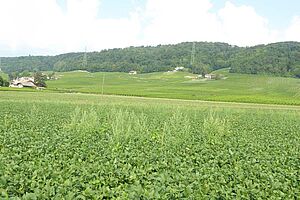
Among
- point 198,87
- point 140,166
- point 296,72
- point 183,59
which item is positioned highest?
point 183,59

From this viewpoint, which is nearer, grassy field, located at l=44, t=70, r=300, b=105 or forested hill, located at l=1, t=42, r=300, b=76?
grassy field, located at l=44, t=70, r=300, b=105

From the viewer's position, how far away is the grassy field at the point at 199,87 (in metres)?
73.2

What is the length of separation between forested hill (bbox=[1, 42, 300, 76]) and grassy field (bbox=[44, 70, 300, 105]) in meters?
10.0

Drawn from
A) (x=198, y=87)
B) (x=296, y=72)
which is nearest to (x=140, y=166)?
(x=198, y=87)

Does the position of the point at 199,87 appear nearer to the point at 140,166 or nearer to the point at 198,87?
the point at 198,87

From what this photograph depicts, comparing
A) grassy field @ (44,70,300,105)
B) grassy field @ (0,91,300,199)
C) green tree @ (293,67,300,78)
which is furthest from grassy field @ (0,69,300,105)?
grassy field @ (0,91,300,199)

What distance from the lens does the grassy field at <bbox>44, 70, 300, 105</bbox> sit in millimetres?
73250

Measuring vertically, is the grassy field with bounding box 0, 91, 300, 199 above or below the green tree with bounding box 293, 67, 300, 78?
below

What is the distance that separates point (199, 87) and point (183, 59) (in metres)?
60.8

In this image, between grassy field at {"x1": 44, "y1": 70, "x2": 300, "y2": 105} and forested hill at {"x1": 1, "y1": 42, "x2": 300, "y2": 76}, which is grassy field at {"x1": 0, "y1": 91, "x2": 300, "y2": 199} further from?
forested hill at {"x1": 1, "y1": 42, "x2": 300, "y2": 76}

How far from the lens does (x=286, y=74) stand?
11406cm

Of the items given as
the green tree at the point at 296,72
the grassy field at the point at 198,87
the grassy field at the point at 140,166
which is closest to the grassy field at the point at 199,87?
the grassy field at the point at 198,87

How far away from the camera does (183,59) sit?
15650 centimetres

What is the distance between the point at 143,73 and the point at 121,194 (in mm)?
140288
